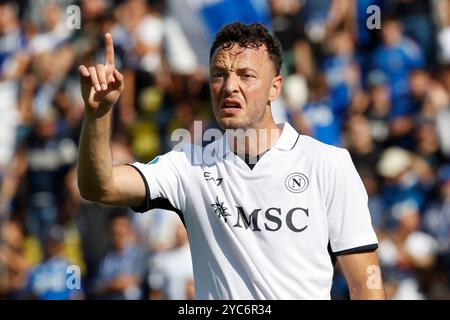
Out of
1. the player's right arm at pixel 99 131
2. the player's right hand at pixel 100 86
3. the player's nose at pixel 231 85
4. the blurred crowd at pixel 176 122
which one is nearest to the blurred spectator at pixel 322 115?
the blurred crowd at pixel 176 122

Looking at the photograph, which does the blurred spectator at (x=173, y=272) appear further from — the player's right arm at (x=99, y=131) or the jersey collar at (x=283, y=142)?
the player's right arm at (x=99, y=131)

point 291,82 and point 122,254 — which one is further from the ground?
point 291,82

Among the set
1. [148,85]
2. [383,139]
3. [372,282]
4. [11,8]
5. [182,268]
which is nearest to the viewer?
[372,282]

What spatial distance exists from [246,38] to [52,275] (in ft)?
19.2

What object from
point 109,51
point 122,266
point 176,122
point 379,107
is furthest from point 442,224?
point 109,51

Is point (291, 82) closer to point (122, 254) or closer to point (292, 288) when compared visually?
point (122, 254)

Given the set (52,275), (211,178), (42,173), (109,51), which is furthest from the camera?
(42,173)

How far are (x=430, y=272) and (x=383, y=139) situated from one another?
4.63 ft

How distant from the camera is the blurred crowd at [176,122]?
9758mm

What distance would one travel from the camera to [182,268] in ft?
31.2

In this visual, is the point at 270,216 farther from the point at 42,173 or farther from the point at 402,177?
the point at 42,173

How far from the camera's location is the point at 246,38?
4.86 meters

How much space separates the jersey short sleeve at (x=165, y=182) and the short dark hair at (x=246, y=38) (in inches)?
21.2
